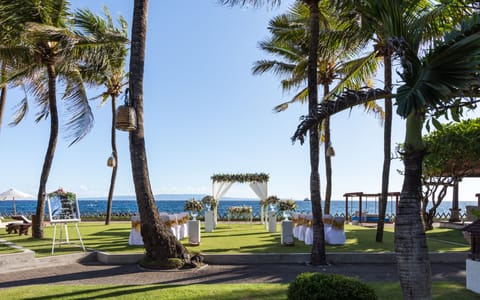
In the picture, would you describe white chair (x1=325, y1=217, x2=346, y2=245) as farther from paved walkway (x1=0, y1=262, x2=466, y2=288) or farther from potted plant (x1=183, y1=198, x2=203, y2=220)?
potted plant (x1=183, y1=198, x2=203, y2=220)

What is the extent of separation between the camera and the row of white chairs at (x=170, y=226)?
11.1m

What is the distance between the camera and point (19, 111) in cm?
1770

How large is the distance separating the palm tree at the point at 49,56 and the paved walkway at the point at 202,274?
5162 millimetres

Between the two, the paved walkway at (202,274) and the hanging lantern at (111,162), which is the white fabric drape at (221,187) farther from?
the paved walkway at (202,274)

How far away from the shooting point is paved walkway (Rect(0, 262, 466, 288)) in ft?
23.3

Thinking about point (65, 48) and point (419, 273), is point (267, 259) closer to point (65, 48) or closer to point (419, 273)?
point (419, 273)

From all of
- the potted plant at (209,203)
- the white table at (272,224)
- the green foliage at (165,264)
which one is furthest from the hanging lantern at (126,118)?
the potted plant at (209,203)

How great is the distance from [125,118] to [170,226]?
4711 millimetres

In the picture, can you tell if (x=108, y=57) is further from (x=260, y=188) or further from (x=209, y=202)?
(x=260, y=188)

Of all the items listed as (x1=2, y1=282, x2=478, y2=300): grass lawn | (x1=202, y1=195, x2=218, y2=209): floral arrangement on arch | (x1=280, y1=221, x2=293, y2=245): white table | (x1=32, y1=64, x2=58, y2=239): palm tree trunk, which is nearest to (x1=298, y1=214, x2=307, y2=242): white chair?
(x1=280, y1=221, x2=293, y2=245): white table

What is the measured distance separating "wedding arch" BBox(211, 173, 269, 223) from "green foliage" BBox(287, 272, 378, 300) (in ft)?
45.2

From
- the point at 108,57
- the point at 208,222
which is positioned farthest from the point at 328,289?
the point at 208,222

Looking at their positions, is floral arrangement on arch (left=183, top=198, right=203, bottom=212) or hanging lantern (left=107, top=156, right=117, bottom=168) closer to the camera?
floral arrangement on arch (left=183, top=198, right=203, bottom=212)

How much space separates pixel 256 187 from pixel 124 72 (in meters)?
8.63
